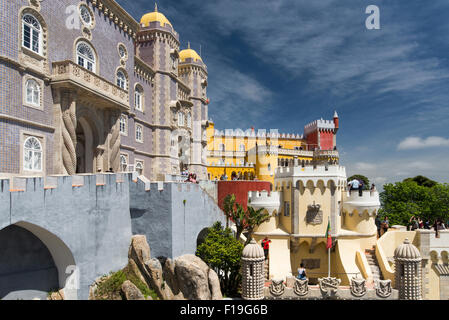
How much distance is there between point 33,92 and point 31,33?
12.1 feet

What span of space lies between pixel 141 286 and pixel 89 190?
266 inches

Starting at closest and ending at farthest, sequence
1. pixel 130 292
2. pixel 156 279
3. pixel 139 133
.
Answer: pixel 130 292 → pixel 156 279 → pixel 139 133

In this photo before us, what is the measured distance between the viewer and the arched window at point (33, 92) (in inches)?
689

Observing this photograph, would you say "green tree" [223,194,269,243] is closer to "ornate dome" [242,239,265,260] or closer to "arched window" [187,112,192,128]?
"ornate dome" [242,239,265,260]

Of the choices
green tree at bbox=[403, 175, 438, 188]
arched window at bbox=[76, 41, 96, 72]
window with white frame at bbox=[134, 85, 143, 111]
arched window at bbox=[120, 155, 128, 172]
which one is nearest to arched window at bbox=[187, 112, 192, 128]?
window with white frame at bbox=[134, 85, 143, 111]

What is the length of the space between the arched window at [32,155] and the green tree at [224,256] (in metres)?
12.4

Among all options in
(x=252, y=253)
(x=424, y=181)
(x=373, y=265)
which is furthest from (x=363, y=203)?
(x=424, y=181)

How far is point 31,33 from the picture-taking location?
17.6 m

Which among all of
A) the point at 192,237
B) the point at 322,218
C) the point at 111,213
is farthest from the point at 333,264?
the point at 111,213

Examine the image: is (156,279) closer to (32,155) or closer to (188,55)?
(32,155)

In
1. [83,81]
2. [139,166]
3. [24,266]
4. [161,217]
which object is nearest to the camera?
[24,266]

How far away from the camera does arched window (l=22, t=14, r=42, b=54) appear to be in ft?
56.3
